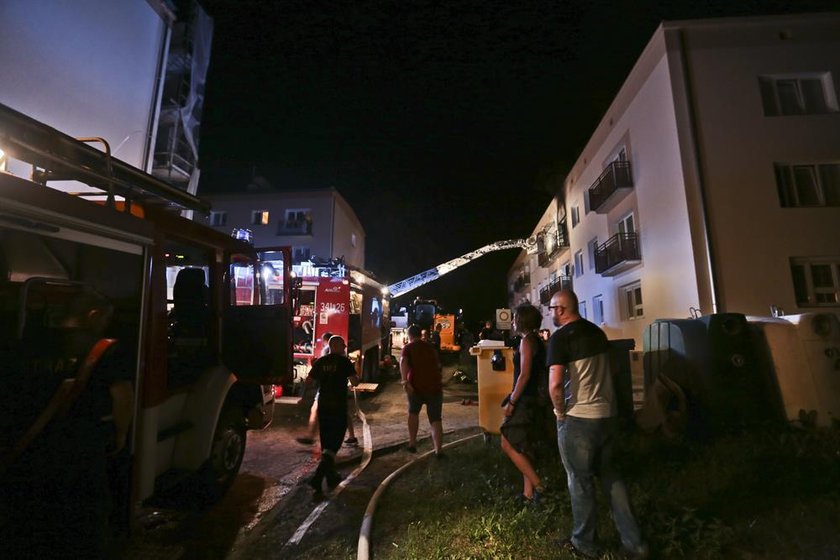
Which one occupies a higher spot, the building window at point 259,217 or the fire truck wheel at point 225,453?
the building window at point 259,217

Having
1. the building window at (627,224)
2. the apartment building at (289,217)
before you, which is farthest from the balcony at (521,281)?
the building window at (627,224)

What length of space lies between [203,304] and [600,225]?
17.2m

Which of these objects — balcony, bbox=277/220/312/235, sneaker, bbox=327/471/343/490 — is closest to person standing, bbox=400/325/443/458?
sneaker, bbox=327/471/343/490

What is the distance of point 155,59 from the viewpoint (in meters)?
9.21

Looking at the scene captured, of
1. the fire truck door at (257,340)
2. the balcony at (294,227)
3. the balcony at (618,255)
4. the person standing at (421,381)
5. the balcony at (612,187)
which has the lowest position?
the person standing at (421,381)

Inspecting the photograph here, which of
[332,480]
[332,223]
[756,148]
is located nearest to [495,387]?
[332,480]

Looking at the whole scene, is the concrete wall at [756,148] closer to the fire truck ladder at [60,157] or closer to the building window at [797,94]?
the building window at [797,94]

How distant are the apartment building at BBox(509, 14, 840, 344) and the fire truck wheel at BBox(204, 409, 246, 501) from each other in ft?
37.2

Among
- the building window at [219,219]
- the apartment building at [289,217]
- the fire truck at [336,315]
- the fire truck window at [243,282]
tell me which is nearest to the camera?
the fire truck window at [243,282]

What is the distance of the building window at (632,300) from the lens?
14945 mm

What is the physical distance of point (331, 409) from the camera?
4.86 meters

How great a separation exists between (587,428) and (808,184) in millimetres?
13037

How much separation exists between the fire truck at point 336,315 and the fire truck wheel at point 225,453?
11.1ft

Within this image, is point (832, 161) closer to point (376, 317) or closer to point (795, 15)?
point (795, 15)
